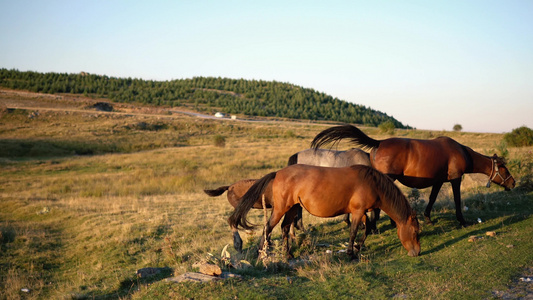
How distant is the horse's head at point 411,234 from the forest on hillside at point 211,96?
7779cm

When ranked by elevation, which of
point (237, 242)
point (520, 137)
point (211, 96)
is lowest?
point (237, 242)

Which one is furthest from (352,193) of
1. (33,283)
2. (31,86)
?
(31,86)

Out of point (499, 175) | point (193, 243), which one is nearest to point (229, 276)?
point (193, 243)

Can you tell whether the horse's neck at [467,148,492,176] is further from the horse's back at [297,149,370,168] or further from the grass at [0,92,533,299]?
the horse's back at [297,149,370,168]

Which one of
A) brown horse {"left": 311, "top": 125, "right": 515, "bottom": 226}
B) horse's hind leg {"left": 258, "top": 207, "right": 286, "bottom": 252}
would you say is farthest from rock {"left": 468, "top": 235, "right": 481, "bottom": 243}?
horse's hind leg {"left": 258, "top": 207, "right": 286, "bottom": 252}

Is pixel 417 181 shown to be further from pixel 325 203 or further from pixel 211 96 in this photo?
pixel 211 96

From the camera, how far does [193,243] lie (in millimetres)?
10156

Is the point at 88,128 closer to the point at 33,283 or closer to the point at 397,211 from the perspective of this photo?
the point at 33,283

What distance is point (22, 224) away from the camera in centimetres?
1347

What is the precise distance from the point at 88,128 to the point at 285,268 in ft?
153

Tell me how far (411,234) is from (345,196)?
134 centimetres

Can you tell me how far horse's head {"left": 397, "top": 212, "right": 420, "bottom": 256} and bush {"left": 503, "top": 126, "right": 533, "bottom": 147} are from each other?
30.4 meters

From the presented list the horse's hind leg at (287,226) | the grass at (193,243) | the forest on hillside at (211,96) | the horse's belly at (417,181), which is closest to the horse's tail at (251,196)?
the horse's hind leg at (287,226)

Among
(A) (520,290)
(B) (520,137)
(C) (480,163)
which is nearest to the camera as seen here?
(A) (520,290)
